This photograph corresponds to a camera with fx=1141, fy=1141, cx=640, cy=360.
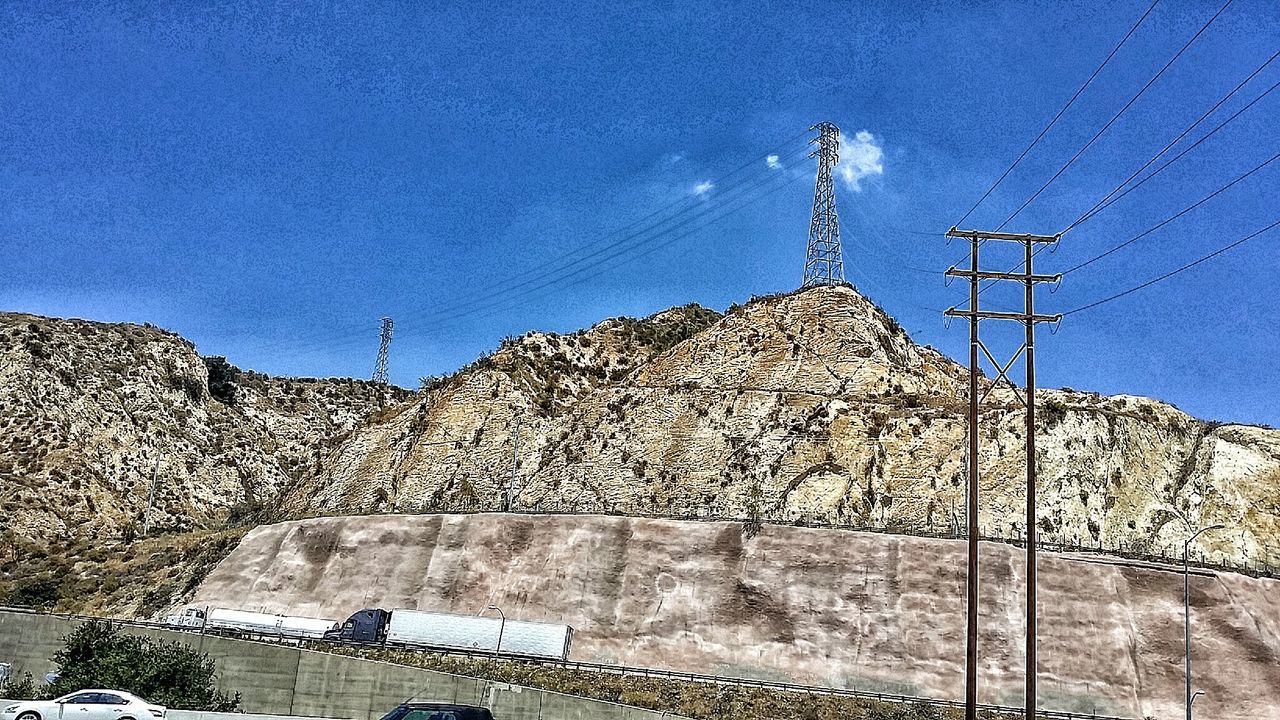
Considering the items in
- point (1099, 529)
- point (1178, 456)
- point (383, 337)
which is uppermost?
point (383, 337)

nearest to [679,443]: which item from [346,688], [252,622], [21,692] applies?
[252,622]

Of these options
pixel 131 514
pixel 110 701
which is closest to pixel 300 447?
pixel 131 514

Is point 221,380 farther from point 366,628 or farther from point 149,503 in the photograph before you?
point 366,628

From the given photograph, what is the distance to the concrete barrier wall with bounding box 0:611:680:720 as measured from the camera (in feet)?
130

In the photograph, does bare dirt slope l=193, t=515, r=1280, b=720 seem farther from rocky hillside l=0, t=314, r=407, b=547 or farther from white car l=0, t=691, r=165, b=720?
white car l=0, t=691, r=165, b=720

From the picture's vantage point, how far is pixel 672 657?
5897 centimetres

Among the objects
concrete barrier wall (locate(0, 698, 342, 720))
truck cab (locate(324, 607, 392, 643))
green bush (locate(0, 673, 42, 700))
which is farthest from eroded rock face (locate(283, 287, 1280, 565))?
concrete barrier wall (locate(0, 698, 342, 720))

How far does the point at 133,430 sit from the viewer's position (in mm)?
107500

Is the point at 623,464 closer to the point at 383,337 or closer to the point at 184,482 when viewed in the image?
the point at 184,482

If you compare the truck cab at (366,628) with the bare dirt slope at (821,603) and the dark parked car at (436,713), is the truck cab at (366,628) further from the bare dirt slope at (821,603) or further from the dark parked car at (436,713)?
the dark parked car at (436,713)

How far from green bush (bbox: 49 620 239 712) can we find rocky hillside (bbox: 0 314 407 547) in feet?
186

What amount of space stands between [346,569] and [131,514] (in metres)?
40.4

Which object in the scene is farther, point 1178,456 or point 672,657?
point 1178,456

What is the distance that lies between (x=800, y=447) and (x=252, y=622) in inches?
1391
